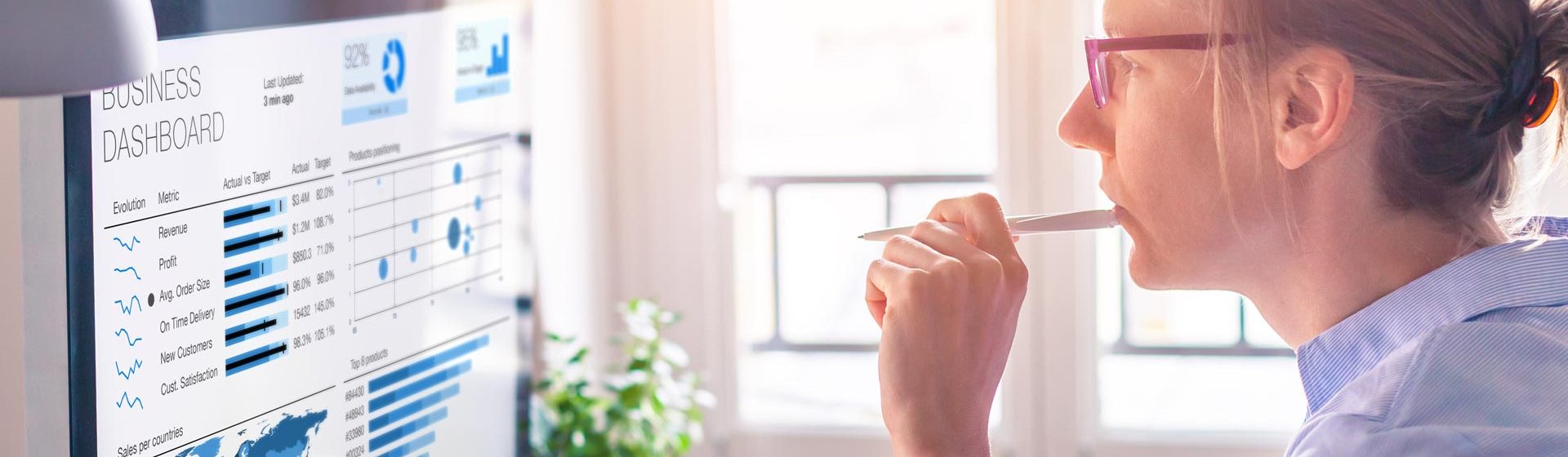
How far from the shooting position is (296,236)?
1.42m

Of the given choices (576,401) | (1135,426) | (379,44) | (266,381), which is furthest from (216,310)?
(1135,426)

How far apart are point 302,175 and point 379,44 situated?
0.24 m

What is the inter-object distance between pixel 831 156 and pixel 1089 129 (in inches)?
85.4

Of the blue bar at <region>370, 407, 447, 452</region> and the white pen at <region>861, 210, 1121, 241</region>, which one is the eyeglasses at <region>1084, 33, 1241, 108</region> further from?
the blue bar at <region>370, 407, 447, 452</region>

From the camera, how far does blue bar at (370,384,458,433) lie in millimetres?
1616

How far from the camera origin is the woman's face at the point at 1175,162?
95 centimetres

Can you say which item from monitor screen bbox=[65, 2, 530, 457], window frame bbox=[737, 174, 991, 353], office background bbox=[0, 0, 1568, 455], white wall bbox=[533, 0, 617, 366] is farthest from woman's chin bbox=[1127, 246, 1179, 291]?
window frame bbox=[737, 174, 991, 353]

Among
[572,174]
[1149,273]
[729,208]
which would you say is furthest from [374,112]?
[729,208]

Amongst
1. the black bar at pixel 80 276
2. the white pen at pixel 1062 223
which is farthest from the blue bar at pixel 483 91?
the white pen at pixel 1062 223

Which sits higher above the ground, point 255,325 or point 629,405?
point 255,325

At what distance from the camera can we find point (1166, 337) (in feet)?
10.5

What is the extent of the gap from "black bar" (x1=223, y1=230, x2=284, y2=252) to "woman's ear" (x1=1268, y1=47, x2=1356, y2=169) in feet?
3.20

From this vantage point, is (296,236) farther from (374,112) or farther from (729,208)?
(729,208)

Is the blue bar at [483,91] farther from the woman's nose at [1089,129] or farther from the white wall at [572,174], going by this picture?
the woman's nose at [1089,129]
